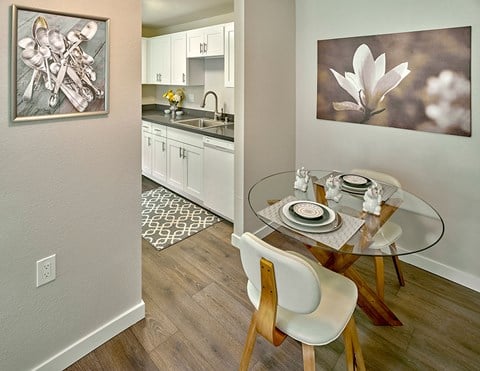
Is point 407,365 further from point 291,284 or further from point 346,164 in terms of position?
point 346,164

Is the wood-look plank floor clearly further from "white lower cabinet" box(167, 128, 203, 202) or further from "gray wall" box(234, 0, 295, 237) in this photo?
"white lower cabinet" box(167, 128, 203, 202)

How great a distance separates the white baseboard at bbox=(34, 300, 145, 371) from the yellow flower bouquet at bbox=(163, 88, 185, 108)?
11.5ft

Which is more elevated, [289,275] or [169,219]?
[289,275]

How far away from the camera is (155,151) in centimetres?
450

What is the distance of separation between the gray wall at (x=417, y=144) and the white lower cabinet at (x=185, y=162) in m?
1.36

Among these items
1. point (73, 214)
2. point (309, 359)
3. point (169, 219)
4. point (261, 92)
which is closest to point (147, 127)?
point (169, 219)

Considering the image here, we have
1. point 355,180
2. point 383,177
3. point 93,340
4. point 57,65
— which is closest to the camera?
point 57,65

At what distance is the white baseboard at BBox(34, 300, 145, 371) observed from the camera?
159cm

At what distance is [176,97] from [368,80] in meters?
3.00

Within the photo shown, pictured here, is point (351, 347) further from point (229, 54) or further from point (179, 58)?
point (179, 58)

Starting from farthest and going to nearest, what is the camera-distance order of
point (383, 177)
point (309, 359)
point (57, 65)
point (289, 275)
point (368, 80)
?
point (368, 80)
point (383, 177)
point (57, 65)
point (309, 359)
point (289, 275)

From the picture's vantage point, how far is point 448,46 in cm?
221

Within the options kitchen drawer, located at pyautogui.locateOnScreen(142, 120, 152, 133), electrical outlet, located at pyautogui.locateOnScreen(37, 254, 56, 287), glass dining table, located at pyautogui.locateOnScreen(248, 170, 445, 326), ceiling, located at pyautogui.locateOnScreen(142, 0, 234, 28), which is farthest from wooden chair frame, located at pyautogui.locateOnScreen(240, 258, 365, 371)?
kitchen drawer, located at pyautogui.locateOnScreen(142, 120, 152, 133)

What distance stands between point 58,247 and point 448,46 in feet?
9.03
